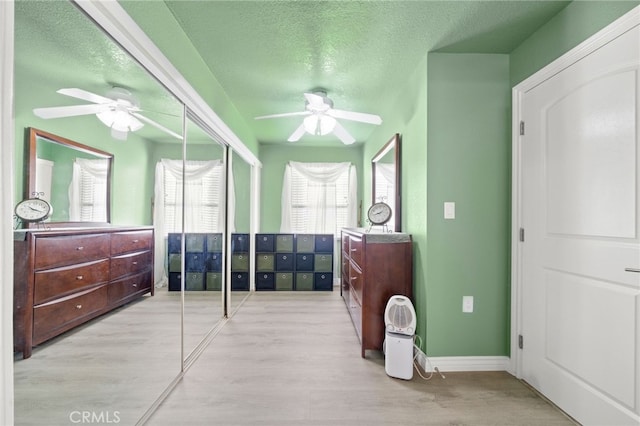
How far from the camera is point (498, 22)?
6.26 ft

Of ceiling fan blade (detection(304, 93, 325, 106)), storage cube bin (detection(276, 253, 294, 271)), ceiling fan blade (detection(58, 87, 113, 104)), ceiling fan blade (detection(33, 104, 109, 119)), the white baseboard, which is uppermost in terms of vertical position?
ceiling fan blade (detection(304, 93, 325, 106))

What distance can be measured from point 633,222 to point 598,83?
0.77 metres

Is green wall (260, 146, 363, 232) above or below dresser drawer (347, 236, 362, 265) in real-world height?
above

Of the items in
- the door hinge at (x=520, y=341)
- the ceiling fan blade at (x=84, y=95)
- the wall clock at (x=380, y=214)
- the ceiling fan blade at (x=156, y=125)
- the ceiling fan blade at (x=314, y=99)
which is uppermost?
the ceiling fan blade at (x=314, y=99)

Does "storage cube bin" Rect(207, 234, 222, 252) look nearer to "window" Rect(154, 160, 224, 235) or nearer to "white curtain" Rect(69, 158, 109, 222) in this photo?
"window" Rect(154, 160, 224, 235)

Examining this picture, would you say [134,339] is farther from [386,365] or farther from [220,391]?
[386,365]

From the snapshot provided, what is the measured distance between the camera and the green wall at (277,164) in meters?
5.12

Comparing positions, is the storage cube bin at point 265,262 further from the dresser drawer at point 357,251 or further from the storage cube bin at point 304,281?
the dresser drawer at point 357,251

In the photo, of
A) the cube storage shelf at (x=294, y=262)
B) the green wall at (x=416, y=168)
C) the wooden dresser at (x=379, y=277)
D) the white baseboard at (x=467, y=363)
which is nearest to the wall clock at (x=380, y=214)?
the green wall at (x=416, y=168)

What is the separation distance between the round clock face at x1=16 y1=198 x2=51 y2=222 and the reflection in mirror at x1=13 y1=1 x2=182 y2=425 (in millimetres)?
48

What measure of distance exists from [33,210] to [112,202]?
0.44 meters

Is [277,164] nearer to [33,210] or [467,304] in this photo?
[467,304]

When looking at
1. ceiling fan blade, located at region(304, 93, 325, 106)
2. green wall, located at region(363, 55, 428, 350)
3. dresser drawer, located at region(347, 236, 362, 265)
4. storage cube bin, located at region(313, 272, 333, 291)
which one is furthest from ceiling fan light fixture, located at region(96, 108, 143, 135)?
storage cube bin, located at region(313, 272, 333, 291)

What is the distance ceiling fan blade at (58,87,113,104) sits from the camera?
111 centimetres
